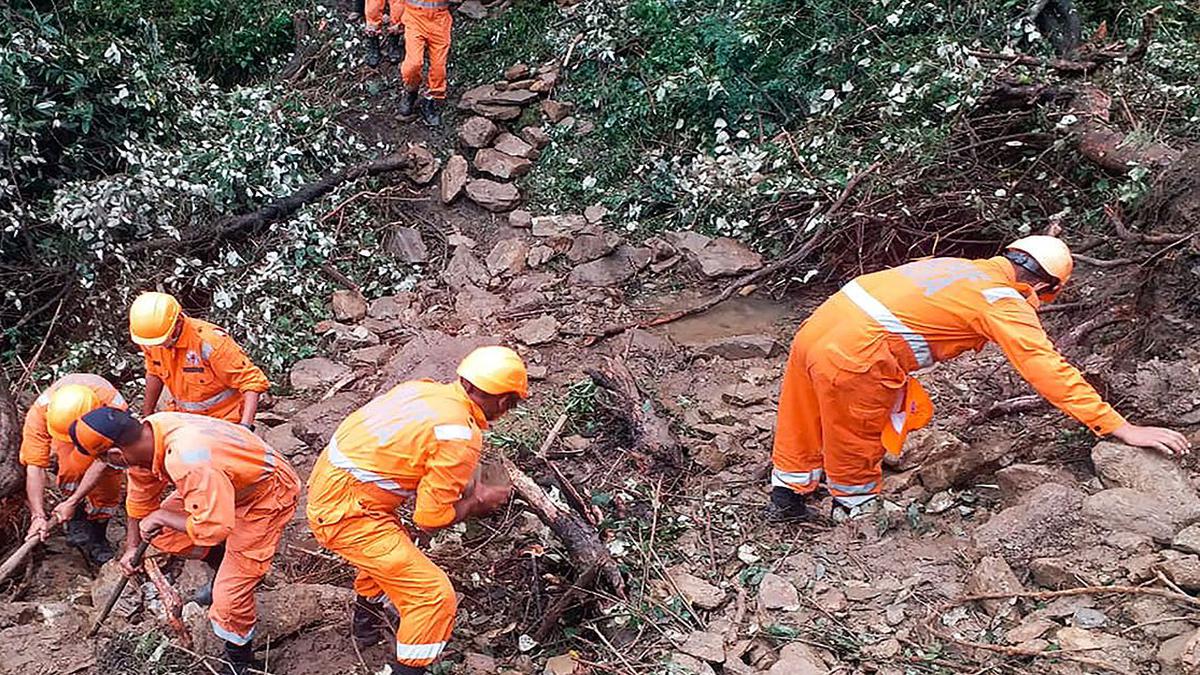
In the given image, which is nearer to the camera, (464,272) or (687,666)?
(687,666)

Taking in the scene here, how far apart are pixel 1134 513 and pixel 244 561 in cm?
338

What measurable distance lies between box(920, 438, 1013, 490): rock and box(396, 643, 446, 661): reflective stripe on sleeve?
2.25m

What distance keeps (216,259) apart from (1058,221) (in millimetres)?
5659

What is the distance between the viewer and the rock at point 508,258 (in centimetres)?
712

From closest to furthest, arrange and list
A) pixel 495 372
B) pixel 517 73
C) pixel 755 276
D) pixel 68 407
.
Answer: pixel 495 372, pixel 68 407, pixel 755 276, pixel 517 73

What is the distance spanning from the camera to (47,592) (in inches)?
188

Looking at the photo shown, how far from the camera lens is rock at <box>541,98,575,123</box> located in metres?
8.20

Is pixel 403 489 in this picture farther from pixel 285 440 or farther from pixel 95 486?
pixel 285 440

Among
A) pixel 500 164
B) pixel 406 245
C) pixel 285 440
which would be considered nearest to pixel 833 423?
pixel 285 440

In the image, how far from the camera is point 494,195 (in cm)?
771

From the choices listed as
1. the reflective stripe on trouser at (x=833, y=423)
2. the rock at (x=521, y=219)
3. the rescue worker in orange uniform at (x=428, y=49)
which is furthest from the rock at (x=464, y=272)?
the reflective stripe on trouser at (x=833, y=423)

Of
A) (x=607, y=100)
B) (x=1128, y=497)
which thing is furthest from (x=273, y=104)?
(x=1128, y=497)

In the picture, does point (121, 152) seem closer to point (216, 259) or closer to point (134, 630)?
point (216, 259)

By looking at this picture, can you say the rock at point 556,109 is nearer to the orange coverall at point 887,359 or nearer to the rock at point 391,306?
the rock at point 391,306
